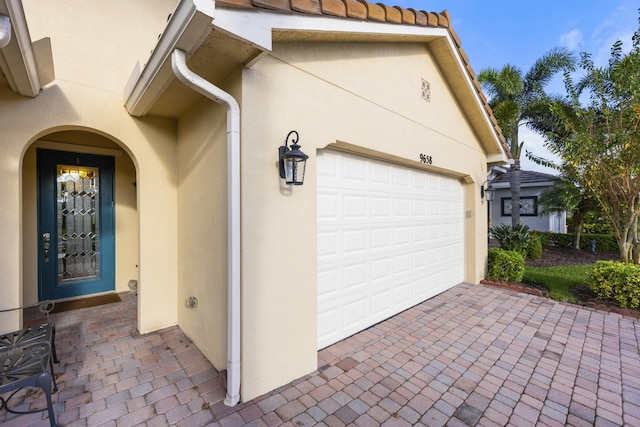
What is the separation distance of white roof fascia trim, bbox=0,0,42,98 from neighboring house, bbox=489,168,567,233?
61.3 feet

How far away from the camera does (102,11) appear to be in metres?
4.26

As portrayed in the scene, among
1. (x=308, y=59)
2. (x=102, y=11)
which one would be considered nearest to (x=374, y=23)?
(x=308, y=59)

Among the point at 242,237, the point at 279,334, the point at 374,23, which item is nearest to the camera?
the point at 242,237

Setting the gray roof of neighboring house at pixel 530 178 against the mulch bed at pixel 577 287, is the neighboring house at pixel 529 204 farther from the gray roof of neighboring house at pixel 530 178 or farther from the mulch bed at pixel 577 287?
the mulch bed at pixel 577 287

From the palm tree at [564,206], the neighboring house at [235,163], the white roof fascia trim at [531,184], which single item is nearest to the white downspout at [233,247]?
the neighboring house at [235,163]

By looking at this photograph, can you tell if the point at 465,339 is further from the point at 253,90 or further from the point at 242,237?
the point at 253,90

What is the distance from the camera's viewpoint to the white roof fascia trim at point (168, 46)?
226 cm

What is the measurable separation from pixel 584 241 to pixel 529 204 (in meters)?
4.08

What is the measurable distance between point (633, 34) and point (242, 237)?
9030mm

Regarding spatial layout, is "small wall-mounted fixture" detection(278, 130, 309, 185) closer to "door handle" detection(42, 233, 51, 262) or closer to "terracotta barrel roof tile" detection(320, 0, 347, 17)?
"terracotta barrel roof tile" detection(320, 0, 347, 17)

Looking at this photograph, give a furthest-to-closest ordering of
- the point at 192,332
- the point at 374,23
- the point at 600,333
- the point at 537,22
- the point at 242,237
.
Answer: the point at 537,22 → the point at 600,333 → the point at 192,332 → the point at 374,23 → the point at 242,237

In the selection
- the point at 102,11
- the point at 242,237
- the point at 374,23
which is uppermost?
the point at 102,11

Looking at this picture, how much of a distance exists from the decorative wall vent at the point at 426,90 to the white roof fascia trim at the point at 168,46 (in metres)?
4.42

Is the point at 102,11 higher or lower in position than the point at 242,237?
higher
